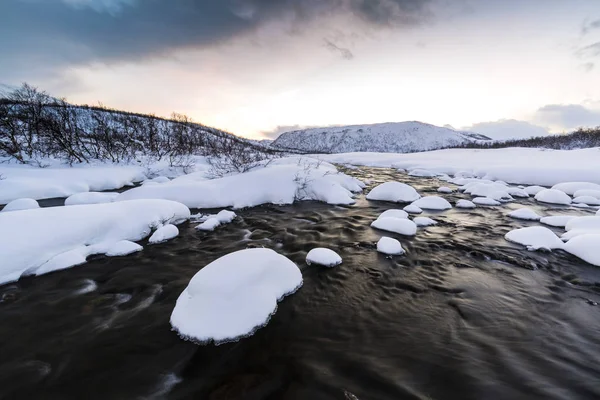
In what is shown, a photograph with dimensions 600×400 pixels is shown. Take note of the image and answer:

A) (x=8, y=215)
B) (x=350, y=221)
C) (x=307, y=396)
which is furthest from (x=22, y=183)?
(x=307, y=396)

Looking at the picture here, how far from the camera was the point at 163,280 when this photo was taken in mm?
4273

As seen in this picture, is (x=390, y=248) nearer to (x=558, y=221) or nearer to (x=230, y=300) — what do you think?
(x=230, y=300)

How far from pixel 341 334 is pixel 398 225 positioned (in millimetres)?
3949

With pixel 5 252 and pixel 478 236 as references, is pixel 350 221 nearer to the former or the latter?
pixel 478 236

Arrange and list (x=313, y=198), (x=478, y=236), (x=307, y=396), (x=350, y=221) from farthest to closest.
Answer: (x=313, y=198) < (x=350, y=221) < (x=478, y=236) < (x=307, y=396)

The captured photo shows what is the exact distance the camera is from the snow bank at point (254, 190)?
28.9ft

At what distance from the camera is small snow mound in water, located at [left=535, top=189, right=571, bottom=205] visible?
8.92 m

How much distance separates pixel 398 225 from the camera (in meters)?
6.28

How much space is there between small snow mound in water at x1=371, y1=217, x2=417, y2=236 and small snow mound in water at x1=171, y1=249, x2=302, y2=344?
365cm


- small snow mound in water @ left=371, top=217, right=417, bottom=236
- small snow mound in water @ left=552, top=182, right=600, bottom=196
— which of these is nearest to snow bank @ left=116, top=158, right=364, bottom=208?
→ small snow mound in water @ left=371, top=217, right=417, bottom=236

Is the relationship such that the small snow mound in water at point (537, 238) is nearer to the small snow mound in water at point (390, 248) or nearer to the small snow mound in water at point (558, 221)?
the small snow mound in water at point (558, 221)

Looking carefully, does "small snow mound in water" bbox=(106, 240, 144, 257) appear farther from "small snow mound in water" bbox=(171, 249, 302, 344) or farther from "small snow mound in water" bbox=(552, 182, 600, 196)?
"small snow mound in water" bbox=(552, 182, 600, 196)

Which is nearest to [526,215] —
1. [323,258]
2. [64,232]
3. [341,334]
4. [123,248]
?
[323,258]

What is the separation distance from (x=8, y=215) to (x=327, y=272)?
254 inches
